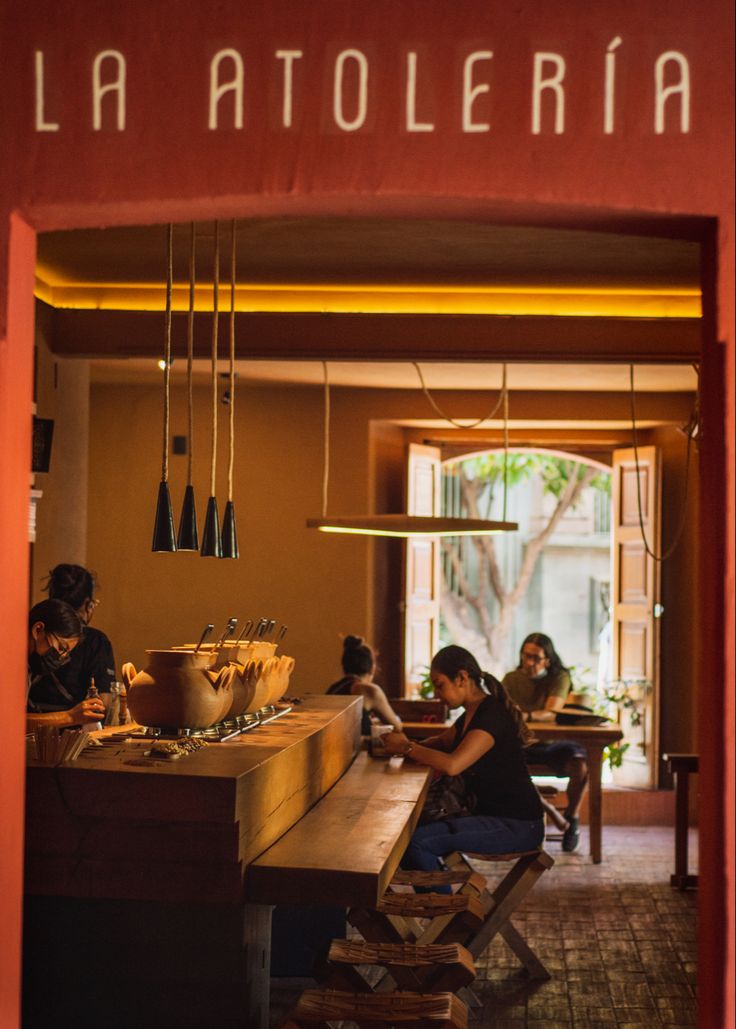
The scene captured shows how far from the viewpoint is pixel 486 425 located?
9.27 m

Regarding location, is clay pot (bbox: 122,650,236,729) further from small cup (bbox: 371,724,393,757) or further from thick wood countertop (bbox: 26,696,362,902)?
small cup (bbox: 371,724,393,757)

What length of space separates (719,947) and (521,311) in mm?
5025

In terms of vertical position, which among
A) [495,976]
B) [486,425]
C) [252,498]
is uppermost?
[486,425]

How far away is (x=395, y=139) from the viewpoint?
2301 millimetres

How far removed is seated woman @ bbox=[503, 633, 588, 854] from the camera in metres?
7.68

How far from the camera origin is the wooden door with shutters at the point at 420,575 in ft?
30.0

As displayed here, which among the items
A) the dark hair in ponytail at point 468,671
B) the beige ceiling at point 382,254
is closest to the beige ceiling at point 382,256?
the beige ceiling at point 382,254

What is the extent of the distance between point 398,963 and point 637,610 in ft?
18.5

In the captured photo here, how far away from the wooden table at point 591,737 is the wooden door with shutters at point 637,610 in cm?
156

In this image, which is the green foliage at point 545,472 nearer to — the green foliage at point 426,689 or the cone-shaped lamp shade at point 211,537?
the green foliage at point 426,689

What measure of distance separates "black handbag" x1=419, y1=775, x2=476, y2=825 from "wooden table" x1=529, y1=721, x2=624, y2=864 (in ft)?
6.89

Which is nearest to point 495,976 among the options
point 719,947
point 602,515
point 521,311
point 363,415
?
point 719,947

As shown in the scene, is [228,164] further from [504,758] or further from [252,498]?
[252,498]

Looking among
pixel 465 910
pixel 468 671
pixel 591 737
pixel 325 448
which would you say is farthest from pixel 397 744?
pixel 325 448
